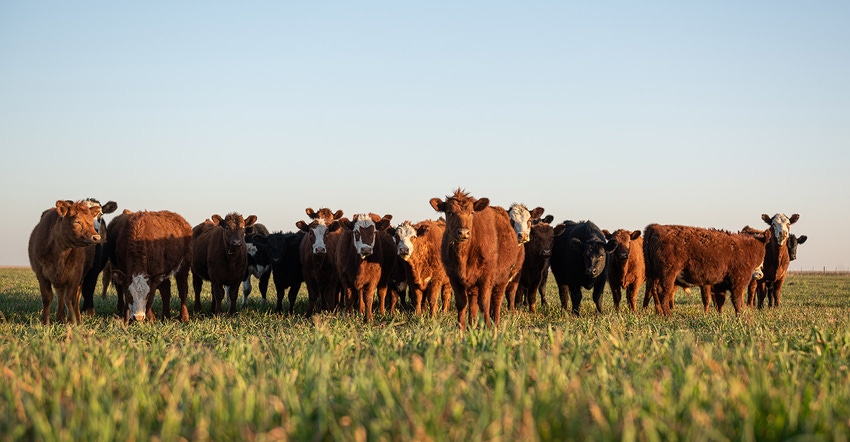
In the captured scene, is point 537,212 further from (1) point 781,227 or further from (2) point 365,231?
(1) point 781,227

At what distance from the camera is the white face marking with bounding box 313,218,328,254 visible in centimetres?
1462

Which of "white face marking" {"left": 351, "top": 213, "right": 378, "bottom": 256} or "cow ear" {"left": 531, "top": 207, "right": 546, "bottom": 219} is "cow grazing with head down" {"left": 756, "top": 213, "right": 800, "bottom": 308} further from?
"white face marking" {"left": 351, "top": 213, "right": 378, "bottom": 256}

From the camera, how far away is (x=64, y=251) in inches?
460

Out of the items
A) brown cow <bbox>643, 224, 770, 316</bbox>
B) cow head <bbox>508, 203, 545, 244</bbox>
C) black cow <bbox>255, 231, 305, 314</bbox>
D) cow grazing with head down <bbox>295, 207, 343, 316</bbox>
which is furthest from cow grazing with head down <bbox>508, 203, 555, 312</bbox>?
black cow <bbox>255, 231, 305, 314</bbox>

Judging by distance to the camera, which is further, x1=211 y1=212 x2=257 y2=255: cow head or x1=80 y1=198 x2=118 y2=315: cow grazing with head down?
x1=211 y1=212 x2=257 y2=255: cow head

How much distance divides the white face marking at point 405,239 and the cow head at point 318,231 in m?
2.07

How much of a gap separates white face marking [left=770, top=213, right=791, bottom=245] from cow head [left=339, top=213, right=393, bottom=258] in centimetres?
1171

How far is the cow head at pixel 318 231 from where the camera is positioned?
1468cm

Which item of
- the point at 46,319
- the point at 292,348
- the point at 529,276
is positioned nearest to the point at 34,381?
the point at 292,348

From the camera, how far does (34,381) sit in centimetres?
446

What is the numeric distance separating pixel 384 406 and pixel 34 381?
233 cm

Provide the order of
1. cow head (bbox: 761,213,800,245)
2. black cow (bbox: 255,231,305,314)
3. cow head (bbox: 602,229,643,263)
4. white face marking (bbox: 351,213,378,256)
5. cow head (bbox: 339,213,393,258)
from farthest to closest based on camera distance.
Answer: cow head (bbox: 761,213,800,245), black cow (bbox: 255,231,305,314), cow head (bbox: 602,229,643,263), white face marking (bbox: 351,213,378,256), cow head (bbox: 339,213,393,258)

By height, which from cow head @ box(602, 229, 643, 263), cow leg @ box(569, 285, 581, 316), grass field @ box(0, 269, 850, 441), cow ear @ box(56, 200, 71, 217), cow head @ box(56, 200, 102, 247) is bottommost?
cow leg @ box(569, 285, 581, 316)

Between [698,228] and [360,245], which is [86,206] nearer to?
[360,245]
